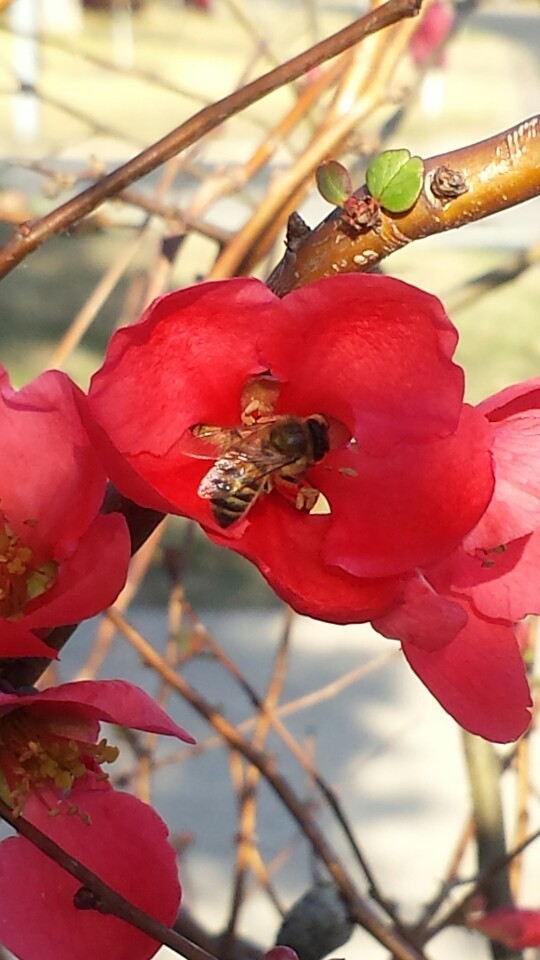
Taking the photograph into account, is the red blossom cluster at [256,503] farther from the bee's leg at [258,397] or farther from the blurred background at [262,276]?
the blurred background at [262,276]

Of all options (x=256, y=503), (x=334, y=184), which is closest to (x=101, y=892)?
(x=256, y=503)

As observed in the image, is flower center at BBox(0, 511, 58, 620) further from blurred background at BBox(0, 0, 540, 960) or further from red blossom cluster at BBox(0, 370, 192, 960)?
blurred background at BBox(0, 0, 540, 960)

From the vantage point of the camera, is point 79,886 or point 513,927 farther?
point 513,927

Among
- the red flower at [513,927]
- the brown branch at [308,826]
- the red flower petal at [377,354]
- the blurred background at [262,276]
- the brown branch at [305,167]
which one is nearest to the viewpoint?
the red flower petal at [377,354]

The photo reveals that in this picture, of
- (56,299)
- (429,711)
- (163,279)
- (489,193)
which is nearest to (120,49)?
(56,299)

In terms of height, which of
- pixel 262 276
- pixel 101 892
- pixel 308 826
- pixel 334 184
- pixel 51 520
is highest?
pixel 334 184

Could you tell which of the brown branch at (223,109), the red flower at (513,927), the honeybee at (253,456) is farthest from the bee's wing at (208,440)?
the red flower at (513,927)

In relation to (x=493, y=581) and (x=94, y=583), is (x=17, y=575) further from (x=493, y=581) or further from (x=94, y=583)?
(x=493, y=581)
